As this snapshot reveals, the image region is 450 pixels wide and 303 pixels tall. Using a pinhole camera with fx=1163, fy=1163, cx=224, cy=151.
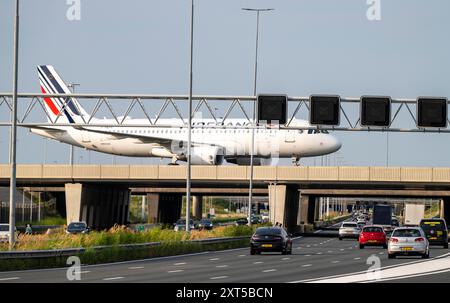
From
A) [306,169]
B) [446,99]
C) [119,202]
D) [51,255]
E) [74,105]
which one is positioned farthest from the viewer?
[119,202]

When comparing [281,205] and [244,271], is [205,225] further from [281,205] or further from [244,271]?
[244,271]

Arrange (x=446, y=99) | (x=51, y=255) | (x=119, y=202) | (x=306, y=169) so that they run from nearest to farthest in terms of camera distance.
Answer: (x=51, y=255) < (x=446, y=99) < (x=306, y=169) < (x=119, y=202)

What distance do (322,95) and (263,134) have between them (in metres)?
39.0

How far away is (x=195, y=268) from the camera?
37250mm

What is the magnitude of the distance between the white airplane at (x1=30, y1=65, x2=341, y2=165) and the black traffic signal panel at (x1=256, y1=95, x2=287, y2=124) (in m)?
35.4

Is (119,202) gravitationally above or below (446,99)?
below

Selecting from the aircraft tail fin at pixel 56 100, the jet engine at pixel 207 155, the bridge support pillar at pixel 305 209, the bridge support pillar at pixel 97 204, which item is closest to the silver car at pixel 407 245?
the jet engine at pixel 207 155

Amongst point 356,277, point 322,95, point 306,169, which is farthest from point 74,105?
point 356,277

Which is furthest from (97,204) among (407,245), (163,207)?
(407,245)

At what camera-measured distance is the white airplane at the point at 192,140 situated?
310 feet

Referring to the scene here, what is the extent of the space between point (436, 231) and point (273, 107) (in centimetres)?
1547

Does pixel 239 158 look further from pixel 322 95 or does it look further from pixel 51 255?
pixel 51 255

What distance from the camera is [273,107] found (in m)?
55.5

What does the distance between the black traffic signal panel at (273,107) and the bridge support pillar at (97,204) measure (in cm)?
4210
